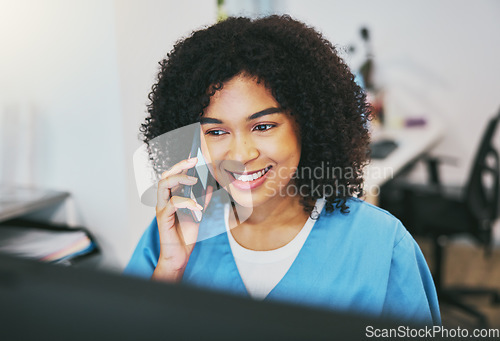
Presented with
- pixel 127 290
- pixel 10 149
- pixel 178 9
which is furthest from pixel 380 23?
pixel 127 290

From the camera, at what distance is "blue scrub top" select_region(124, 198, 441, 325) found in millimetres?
622

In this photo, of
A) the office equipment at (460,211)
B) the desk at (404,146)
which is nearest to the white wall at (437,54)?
the desk at (404,146)

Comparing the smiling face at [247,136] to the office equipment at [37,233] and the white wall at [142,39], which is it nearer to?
the white wall at [142,39]

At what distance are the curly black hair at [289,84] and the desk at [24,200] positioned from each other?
42 cm

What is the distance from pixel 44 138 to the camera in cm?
99

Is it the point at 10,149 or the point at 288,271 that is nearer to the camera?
the point at 288,271

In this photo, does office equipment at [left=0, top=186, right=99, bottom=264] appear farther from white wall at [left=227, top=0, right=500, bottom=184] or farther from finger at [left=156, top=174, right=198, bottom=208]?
white wall at [left=227, top=0, right=500, bottom=184]

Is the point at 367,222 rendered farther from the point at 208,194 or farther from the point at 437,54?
the point at 437,54

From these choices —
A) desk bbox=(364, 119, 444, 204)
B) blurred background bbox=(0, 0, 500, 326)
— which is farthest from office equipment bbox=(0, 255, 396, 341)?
desk bbox=(364, 119, 444, 204)

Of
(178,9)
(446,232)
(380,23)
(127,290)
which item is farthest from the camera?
(380,23)

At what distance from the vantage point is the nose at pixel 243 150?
61cm

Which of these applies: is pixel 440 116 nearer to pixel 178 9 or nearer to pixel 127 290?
pixel 178 9

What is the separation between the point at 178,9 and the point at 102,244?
0.56 meters

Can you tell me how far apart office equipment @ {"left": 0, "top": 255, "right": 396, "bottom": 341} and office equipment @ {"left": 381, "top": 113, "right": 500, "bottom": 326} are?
159 cm
